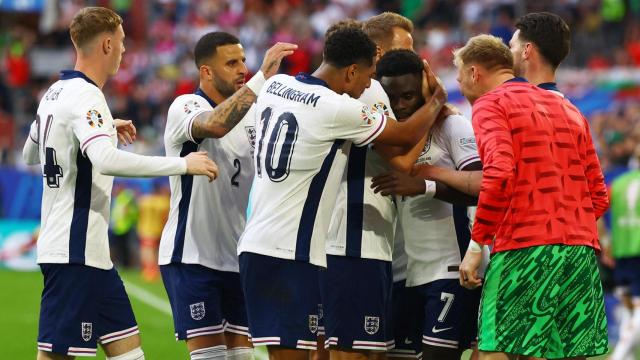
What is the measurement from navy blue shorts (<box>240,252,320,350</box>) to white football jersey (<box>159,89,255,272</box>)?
48.0 inches

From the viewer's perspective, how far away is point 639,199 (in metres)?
12.1

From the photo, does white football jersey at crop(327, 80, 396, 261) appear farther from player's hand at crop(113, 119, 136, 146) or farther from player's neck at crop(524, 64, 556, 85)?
player's hand at crop(113, 119, 136, 146)

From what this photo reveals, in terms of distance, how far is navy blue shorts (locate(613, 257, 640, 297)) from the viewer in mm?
12148

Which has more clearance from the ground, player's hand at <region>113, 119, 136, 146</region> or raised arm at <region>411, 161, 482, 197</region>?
player's hand at <region>113, 119, 136, 146</region>

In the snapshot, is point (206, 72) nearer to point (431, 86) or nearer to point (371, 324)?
point (431, 86)

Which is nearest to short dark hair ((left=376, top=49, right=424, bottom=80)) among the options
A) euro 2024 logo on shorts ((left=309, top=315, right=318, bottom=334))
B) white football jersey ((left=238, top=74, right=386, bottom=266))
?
white football jersey ((left=238, top=74, right=386, bottom=266))

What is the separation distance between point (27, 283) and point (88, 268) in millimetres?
14102

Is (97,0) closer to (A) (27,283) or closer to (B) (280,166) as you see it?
(A) (27,283)

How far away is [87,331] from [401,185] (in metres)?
2.14

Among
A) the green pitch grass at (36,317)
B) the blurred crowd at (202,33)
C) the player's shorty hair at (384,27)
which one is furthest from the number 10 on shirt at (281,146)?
the blurred crowd at (202,33)

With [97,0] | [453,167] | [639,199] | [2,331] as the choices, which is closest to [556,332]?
[453,167]

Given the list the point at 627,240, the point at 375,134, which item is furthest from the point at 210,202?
the point at 627,240

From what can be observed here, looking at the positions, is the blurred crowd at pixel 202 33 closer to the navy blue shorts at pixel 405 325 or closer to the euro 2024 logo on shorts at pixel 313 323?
the navy blue shorts at pixel 405 325

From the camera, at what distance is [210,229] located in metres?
8.06
